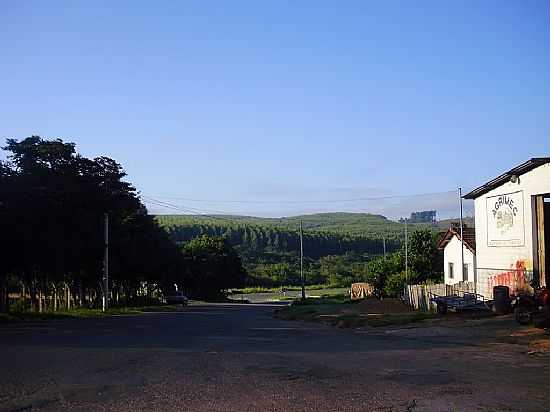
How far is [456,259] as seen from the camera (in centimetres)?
5044

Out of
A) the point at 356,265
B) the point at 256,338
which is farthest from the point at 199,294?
the point at 256,338

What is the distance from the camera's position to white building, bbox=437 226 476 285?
47.8 m

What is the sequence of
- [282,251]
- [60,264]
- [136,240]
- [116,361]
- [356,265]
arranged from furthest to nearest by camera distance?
[282,251], [356,265], [136,240], [60,264], [116,361]

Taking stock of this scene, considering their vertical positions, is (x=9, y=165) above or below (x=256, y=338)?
above

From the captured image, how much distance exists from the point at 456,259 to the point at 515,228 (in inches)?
788

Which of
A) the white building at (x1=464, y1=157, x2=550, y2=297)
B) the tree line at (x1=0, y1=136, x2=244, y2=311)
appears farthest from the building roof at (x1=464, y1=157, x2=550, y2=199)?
the tree line at (x1=0, y1=136, x2=244, y2=311)

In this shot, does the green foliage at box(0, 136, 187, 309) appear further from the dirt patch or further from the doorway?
the doorway

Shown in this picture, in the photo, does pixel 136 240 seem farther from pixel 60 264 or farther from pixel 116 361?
pixel 116 361

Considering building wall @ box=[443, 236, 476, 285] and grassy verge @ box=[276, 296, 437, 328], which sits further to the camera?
building wall @ box=[443, 236, 476, 285]

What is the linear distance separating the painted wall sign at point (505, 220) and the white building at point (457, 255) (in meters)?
13.8

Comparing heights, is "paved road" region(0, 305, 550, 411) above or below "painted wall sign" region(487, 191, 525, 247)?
below

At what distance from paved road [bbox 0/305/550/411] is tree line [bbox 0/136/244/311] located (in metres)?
15.6

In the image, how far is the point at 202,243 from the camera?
11088 cm

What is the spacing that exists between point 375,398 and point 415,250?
56.8 m
